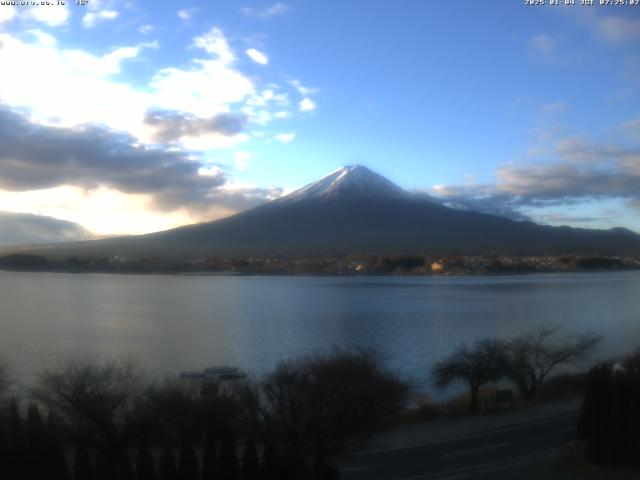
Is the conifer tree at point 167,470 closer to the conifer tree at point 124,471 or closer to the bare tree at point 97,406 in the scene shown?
the conifer tree at point 124,471

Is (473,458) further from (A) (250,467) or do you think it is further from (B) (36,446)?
(B) (36,446)

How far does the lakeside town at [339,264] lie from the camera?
→ 4444 centimetres

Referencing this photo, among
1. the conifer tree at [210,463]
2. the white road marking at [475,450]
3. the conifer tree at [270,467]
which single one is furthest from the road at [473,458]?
the conifer tree at [210,463]

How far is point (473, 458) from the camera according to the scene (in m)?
6.34

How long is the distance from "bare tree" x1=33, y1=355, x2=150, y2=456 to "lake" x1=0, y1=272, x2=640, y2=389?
4320mm

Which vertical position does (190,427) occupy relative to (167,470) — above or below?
below

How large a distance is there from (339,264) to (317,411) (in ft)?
146

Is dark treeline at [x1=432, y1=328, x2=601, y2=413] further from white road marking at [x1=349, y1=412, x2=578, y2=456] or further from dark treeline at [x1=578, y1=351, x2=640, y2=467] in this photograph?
dark treeline at [x1=578, y1=351, x2=640, y2=467]

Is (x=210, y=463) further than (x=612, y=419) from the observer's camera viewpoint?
No

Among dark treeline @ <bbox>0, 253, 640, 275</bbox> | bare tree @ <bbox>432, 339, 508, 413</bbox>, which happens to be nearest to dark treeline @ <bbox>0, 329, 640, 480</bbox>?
bare tree @ <bbox>432, 339, 508, 413</bbox>

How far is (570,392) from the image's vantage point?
10.0m

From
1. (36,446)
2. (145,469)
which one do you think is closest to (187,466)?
(145,469)

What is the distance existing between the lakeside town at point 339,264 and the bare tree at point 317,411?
1542 inches

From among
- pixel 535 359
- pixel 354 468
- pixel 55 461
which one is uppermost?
pixel 55 461
